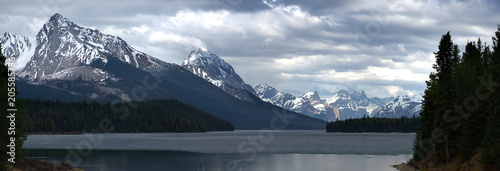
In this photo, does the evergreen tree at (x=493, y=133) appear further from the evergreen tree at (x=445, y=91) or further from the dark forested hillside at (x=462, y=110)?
the evergreen tree at (x=445, y=91)

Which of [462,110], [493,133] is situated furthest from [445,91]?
[493,133]

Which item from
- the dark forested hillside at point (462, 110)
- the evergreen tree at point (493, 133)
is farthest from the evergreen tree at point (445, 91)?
the evergreen tree at point (493, 133)

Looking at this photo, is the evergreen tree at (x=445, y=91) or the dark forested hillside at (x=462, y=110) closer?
the dark forested hillside at (x=462, y=110)

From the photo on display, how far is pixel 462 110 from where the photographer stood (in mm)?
A: 63875

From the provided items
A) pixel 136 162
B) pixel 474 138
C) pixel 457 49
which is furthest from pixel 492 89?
pixel 136 162

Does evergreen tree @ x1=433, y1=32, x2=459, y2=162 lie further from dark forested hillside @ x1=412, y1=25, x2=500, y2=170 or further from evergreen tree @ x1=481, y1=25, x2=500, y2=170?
evergreen tree @ x1=481, y1=25, x2=500, y2=170

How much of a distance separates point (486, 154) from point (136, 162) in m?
59.0

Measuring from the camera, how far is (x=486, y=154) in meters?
52.3

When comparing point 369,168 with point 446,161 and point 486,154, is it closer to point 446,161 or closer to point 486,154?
point 446,161

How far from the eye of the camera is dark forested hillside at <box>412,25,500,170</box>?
54.1m

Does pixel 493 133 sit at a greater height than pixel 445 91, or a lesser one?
lesser

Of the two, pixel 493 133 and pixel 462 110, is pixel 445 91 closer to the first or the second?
pixel 462 110

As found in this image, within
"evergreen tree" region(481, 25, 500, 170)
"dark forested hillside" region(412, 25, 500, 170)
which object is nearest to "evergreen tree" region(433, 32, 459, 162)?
"dark forested hillside" region(412, 25, 500, 170)

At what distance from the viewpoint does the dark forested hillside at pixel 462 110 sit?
54062 mm
